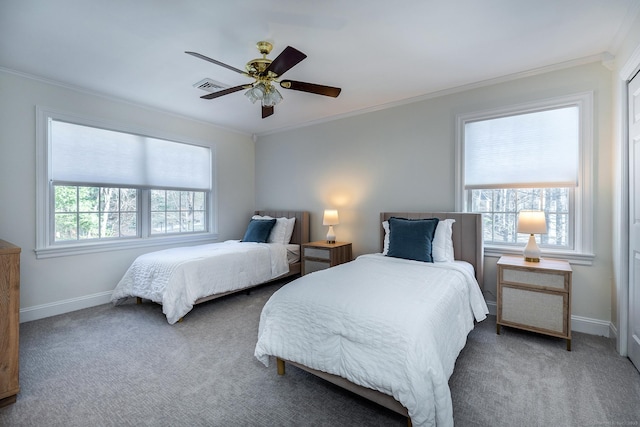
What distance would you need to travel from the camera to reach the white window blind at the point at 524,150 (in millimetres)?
2824

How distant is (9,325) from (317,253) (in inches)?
116

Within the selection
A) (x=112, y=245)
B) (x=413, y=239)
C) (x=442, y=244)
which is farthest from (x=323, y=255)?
(x=112, y=245)

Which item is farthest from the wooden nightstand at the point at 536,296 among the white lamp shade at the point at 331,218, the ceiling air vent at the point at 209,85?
the ceiling air vent at the point at 209,85

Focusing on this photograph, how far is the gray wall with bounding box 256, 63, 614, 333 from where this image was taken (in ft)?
8.74

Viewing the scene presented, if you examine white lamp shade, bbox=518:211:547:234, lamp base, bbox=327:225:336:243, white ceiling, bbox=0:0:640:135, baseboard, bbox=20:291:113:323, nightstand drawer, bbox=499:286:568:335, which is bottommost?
baseboard, bbox=20:291:113:323

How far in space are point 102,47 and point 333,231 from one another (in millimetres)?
3314

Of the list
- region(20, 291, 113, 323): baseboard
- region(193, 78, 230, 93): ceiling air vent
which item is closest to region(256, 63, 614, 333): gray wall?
region(193, 78, 230, 93): ceiling air vent

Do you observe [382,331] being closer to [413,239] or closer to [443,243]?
[413,239]

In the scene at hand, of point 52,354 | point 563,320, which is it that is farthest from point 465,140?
point 52,354

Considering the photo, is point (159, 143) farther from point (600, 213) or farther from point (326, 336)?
point (600, 213)

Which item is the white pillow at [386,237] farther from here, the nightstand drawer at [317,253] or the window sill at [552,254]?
the window sill at [552,254]

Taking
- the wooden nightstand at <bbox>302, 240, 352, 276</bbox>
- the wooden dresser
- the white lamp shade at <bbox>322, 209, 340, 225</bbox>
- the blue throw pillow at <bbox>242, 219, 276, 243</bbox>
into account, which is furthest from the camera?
the blue throw pillow at <bbox>242, 219, 276, 243</bbox>

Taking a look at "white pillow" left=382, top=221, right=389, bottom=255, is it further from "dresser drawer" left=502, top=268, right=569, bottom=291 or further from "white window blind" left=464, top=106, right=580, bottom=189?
"dresser drawer" left=502, top=268, right=569, bottom=291

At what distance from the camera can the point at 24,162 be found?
304 centimetres
